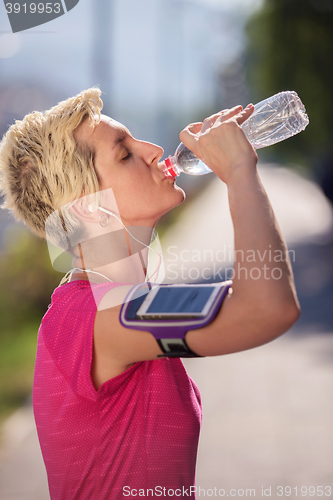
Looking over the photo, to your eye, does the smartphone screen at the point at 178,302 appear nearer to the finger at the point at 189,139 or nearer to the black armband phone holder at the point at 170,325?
the black armband phone holder at the point at 170,325

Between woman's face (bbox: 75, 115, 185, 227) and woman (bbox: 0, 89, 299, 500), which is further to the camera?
woman's face (bbox: 75, 115, 185, 227)

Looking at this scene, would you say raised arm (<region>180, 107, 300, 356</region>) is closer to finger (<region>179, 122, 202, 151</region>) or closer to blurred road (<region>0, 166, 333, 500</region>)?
finger (<region>179, 122, 202, 151</region>)

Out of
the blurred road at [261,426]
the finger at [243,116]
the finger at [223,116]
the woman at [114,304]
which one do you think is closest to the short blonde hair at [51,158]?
the woman at [114,304]

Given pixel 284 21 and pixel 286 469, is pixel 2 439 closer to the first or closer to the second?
pixel 286 469

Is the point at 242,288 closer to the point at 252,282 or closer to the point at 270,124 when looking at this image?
the point at 252,282

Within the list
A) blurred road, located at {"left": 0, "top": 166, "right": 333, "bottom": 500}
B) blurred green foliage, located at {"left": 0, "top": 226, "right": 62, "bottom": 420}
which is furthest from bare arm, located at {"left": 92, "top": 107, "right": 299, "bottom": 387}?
blurred green foliage, located at {"left": 0, "top": 226, "right": 62, "bottom": 420}

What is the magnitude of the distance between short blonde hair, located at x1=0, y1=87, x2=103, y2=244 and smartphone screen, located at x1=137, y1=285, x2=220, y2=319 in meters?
0.59

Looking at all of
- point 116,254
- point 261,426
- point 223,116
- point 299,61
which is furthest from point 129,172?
point 299,61

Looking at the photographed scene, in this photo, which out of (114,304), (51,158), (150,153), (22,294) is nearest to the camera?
(114,304)

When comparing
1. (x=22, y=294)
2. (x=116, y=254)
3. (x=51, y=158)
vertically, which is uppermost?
(x=51, y=158)

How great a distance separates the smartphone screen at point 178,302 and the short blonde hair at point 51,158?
586 mm

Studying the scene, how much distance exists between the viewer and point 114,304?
1067mm

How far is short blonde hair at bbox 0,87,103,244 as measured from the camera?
4.75 ft

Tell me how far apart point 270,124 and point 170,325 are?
138cm
